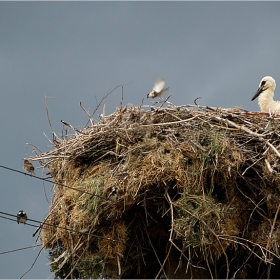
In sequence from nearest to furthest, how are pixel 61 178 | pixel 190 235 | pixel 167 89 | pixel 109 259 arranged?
pixel 190 235 → pixel 109 259 → pixel 61 178 → pixel 167 89

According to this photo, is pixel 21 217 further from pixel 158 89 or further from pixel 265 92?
pixel 265 92

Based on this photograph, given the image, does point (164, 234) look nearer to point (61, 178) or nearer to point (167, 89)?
point (61, 178)

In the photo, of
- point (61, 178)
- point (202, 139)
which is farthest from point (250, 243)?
point (61, 178)

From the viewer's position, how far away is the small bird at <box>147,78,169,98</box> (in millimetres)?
7961

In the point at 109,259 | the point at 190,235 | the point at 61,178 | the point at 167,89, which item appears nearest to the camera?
the point at 190,235

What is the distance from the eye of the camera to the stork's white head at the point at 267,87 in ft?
29.8

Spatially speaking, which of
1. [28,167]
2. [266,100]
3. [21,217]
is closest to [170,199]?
[21,217]

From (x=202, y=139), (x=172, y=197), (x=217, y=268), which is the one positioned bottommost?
(x=217, y=268)

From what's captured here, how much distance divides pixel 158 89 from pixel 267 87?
1.84 m

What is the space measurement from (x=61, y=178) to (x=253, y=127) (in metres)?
1.97

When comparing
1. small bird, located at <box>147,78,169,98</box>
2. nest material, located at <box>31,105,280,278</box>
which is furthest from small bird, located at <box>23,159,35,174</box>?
small bird, located at <box>147,78,169,98</box>

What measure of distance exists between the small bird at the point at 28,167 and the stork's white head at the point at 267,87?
3.33 meters

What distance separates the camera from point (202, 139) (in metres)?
6.52

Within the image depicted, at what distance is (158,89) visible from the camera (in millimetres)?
8008
